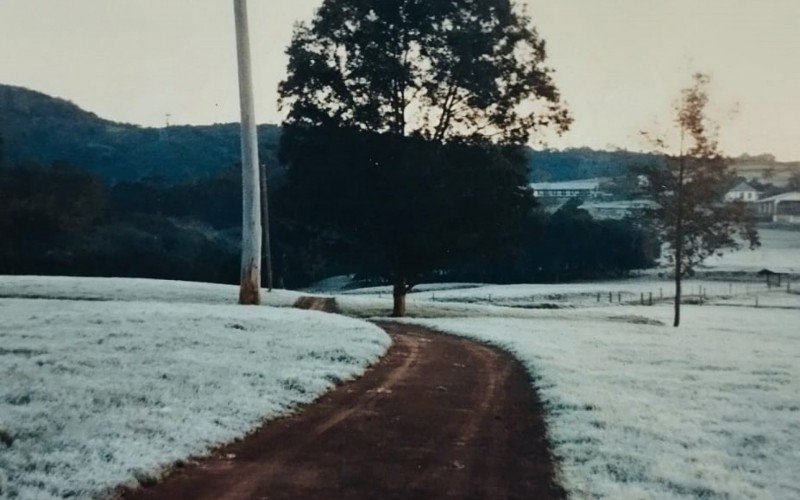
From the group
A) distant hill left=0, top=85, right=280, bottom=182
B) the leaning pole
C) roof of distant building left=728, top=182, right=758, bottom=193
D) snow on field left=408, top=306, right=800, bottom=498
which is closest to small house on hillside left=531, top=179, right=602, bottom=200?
roof of distant building left=728, top=182, right=758, bottom=193

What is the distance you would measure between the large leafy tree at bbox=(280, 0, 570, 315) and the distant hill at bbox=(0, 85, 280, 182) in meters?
109

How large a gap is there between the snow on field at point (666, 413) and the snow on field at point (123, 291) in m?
18.2

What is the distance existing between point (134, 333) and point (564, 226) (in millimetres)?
74748

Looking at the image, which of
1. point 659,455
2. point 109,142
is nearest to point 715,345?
point 659,455

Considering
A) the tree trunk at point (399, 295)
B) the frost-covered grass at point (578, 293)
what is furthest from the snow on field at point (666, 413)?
the frost-covered grass at point (578, 293)

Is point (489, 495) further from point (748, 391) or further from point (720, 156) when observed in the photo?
point (720, 156)

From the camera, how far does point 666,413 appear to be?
13438mm

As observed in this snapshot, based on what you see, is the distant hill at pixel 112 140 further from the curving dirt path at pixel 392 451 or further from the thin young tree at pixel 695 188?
the curving dirt path at pixel 392 451

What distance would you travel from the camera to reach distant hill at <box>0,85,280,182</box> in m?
156

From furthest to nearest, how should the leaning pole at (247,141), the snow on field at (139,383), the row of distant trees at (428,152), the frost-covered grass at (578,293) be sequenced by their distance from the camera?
the frost-covered grass at (578,293) → the row of distant trees at (428,152) → the leaning pole at (247,141) → the snow on field at (139,383)

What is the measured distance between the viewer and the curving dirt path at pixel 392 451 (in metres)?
8.02

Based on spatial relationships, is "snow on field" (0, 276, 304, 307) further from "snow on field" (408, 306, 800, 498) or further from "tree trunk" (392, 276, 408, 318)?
"snow on field" (408, 306, 800, 498)

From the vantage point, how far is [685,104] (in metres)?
40.1

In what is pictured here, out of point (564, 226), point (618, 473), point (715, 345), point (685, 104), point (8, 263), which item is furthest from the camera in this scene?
point (564, 226)
